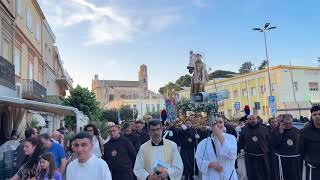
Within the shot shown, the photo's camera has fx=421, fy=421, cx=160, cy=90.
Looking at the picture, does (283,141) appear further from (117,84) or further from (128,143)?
(117,84)

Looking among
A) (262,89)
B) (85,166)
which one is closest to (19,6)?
(85,166)

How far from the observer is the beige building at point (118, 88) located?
125 metres

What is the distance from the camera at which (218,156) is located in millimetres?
6766

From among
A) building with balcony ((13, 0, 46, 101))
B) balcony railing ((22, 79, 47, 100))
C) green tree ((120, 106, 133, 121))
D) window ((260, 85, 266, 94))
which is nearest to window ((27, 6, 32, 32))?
building with balcony ((13, 0, 46, 101))

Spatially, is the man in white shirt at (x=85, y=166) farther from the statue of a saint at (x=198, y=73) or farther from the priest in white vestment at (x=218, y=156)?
the statue of a saint at (x=198, y=73)

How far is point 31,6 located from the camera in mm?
29469

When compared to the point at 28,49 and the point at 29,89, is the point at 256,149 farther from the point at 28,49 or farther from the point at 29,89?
the point at 28,49

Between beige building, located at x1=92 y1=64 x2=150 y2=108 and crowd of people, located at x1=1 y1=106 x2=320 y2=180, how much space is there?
349 ft

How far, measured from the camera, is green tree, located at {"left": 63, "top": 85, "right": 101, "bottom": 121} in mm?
36000

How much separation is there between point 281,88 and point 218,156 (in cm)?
5302

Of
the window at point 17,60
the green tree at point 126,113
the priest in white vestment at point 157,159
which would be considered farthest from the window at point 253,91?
the priest in white vestment at point 157,159

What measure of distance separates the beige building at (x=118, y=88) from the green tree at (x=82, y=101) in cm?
7974

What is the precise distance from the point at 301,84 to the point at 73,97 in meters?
37.0

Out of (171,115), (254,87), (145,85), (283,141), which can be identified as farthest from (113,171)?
(145,85)
